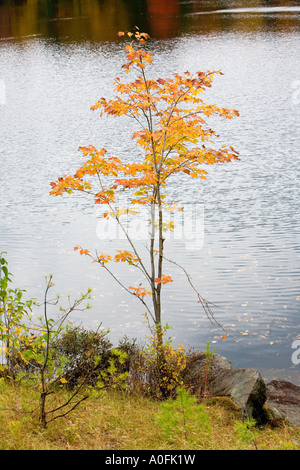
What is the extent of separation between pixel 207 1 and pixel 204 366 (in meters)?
91.3

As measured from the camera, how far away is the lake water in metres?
13.8

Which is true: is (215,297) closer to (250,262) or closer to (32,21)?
(250,262)

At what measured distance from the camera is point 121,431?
7578 mm

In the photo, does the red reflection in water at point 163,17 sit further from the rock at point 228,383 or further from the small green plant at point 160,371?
the small green plant at point 160,371

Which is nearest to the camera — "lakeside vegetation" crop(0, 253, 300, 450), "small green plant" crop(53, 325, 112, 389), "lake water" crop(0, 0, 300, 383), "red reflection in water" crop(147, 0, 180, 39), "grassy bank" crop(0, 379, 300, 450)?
"grassy bank" crop(0, 379, 300, 450)

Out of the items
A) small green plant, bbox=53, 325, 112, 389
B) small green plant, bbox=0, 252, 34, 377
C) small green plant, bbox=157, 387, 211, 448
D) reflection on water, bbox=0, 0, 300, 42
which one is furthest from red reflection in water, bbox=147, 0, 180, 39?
small green plant, bbox=157, 387, 211, 448

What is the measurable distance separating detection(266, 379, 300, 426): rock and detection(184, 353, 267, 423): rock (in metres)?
0.35

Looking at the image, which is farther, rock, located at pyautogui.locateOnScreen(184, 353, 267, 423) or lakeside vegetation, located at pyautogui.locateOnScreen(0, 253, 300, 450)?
rock, located at pyautogui.locateOnScreen(184, 353, 267, 423)

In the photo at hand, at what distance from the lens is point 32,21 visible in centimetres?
8206

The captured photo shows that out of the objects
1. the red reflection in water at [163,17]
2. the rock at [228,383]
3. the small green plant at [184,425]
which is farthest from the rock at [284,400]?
the red reflection in water at [163,17]

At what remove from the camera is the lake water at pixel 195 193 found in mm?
13766

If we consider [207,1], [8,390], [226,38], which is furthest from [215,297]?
[207,1]

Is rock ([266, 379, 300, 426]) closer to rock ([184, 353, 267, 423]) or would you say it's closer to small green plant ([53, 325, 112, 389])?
rock ([184, 353, 267, 423])

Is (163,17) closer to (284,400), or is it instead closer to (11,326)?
(284,400)
